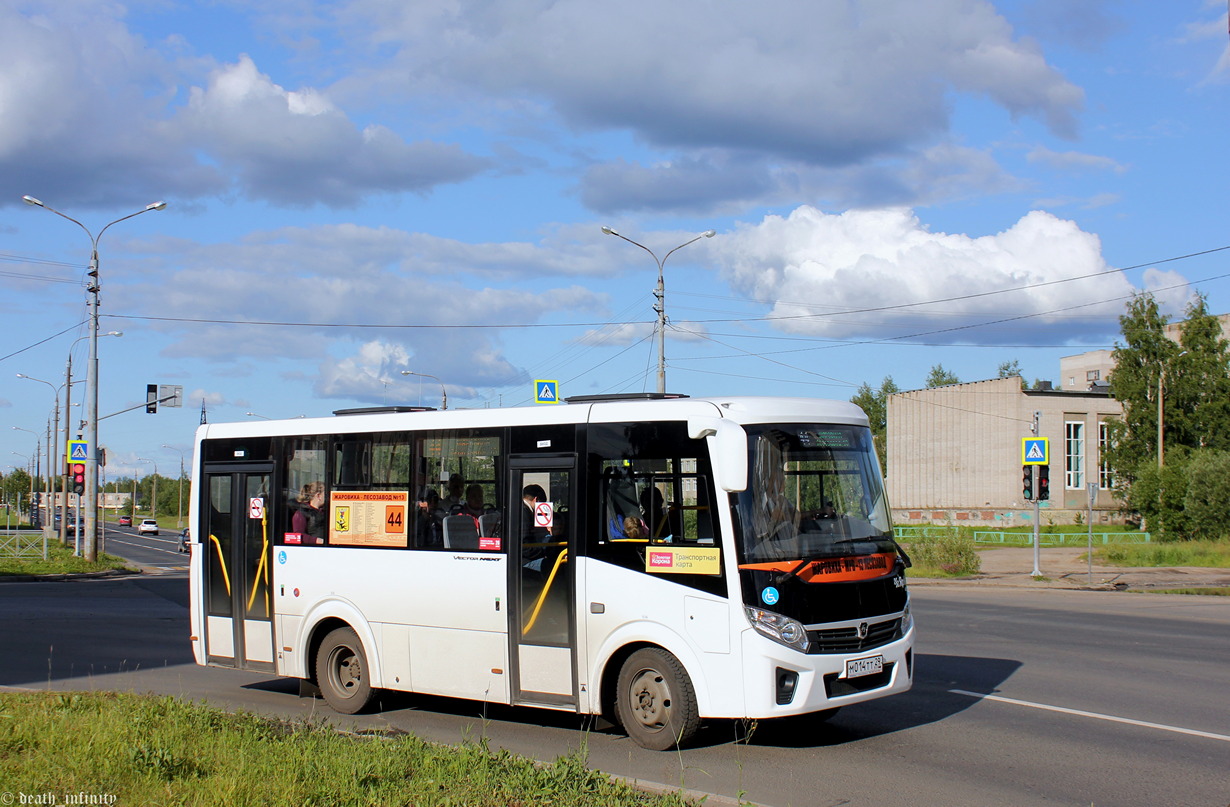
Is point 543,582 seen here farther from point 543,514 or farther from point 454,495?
point 454,495

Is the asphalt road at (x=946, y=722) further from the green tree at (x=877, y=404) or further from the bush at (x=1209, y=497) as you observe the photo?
the green tree at (x=877, y=404)

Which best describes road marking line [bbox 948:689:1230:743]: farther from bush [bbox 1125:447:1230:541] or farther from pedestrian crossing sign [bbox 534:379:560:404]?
bush [bbox 1125:447:1230:541]

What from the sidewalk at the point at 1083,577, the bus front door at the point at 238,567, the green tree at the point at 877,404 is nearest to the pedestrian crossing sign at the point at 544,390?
the sidewalk at the point at 1083,577

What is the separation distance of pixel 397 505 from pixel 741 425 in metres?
3.44

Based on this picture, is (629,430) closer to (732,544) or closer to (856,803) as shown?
(732,544)

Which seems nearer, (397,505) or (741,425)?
(741,425)

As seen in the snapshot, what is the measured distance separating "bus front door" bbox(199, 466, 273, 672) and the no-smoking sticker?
10.8 ft

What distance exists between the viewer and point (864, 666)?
8.05 meters

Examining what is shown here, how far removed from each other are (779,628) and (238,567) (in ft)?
19.6

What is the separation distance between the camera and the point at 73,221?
31203mm

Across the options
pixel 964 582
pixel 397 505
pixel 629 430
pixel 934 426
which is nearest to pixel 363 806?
pixel 629 430

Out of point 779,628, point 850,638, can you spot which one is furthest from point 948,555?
point 779,628

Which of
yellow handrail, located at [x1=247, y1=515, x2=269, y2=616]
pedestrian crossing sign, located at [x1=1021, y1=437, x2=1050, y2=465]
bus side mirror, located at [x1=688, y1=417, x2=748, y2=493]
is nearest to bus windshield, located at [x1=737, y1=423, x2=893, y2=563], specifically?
bus side mirror, located at [x1=688, y1=417, x2=748, y2=493]

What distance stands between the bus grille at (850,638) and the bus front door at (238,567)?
5.59 metres
